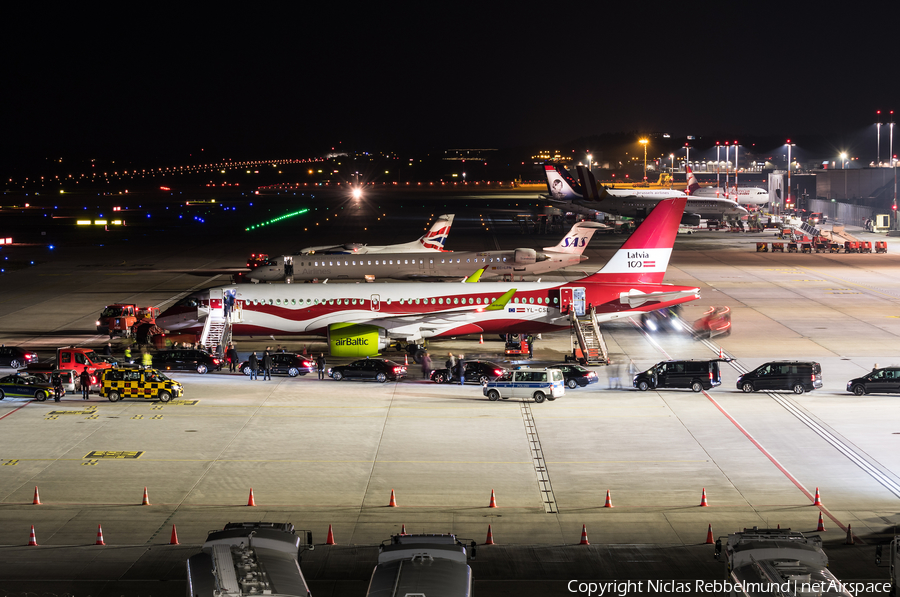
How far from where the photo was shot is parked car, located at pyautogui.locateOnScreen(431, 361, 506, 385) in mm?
41581

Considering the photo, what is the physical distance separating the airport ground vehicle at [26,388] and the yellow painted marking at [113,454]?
9.09 metres

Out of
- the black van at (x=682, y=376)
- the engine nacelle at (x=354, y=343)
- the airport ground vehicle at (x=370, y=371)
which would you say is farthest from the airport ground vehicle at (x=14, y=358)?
the black van at (x=682, y=376)

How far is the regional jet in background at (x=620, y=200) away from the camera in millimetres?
135125

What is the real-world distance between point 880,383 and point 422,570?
2856cm

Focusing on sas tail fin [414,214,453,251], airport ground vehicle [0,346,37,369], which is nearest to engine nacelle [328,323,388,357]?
airport ground vehicle [0,346,37,369]

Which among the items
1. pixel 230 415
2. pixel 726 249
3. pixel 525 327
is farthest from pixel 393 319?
pixel 726 249

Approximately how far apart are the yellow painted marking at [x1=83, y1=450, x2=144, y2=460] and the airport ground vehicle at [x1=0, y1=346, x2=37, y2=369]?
1698cm

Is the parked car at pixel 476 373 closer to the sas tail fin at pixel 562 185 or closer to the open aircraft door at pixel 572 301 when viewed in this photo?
the open aircraft door at pixel 572 301

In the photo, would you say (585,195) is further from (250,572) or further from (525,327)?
(250,572)

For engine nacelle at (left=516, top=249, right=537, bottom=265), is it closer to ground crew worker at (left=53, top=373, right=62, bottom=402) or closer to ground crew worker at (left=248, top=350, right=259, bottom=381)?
ground crew worker at (left=248, top=350, right=259, bottom=381)

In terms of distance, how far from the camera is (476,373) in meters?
41.9

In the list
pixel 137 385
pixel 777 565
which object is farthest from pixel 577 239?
pixel 777 565

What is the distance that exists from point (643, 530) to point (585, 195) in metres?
120

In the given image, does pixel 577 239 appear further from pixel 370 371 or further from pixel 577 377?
pixel 370 371
